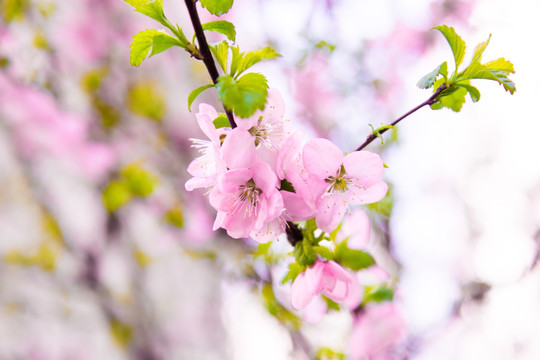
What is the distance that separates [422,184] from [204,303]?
101 cm

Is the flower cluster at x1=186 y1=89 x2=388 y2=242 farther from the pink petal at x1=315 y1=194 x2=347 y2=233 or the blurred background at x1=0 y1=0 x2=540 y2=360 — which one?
the blurred background at x1=0 y1=0 x2=540 y2=360

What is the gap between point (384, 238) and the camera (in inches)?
32.3

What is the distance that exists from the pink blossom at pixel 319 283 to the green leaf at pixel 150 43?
9.0 inches

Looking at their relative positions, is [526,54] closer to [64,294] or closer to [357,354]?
[357,354]

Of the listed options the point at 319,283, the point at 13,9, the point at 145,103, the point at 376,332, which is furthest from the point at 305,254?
the point at 13,9

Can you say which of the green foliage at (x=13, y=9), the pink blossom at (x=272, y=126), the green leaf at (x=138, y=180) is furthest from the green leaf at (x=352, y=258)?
the green foliage at (x=13, y=9)

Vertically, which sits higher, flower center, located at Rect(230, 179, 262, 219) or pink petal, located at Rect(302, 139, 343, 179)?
pink petal, located at Rect(302, 139, 343, 179)

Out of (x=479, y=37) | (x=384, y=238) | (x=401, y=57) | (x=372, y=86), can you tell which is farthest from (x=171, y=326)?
(x=479, y=37)

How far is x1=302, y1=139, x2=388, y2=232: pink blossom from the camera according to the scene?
0.31m

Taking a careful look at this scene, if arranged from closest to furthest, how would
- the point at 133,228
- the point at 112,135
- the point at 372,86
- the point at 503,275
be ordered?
the point at 503,275
the point at 372,86
the point at 112,135
the point at 133,228

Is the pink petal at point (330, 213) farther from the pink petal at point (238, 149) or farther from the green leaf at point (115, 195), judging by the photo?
the green leaf at point (115, 195)

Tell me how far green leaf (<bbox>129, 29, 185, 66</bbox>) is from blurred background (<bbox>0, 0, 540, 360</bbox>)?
54 centimetres

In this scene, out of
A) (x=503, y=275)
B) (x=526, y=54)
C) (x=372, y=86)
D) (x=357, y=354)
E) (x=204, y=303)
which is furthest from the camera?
(x=204, y=303)

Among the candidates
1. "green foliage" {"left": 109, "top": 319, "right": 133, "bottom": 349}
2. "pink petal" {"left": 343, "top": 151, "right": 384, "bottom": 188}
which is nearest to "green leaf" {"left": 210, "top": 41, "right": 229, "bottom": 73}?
"pink petal" {"left": 343, "top": 151, "right": 384, "bottom": 188}
